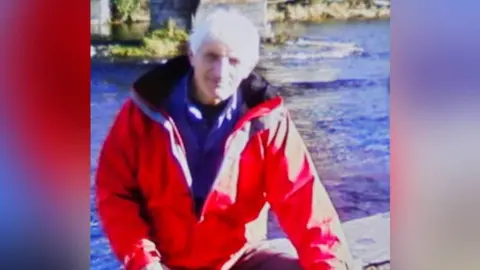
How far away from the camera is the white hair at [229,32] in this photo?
1512mm

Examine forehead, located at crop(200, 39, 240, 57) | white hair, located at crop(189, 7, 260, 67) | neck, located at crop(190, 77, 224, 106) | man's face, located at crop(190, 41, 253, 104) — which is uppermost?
white hair, located at crop(189, 7, 260, 67)

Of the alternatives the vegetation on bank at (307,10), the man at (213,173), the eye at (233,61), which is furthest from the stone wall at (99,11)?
the eye at (233,61)

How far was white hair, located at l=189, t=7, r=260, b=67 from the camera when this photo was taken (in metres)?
1.51

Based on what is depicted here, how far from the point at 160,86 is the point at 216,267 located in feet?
1.10

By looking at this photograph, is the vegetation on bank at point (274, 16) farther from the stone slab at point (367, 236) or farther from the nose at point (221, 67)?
the stone slab at point (367, 236)

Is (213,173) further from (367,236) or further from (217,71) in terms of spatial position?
(367,236)

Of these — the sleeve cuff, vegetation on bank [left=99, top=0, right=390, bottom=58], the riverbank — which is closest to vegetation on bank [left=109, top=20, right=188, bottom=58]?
vegetation on bank [left=99, top=0, right=390, bottom=58]

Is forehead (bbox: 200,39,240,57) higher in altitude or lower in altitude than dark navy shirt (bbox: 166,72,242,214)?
higher

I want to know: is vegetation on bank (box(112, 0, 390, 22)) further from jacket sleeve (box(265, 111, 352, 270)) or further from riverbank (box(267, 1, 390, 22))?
jacket sleeve (box(265, 111, 352, 270))

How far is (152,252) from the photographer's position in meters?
A: 1.51

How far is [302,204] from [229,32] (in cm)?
33

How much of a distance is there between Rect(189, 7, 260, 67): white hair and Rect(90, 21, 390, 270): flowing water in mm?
56
